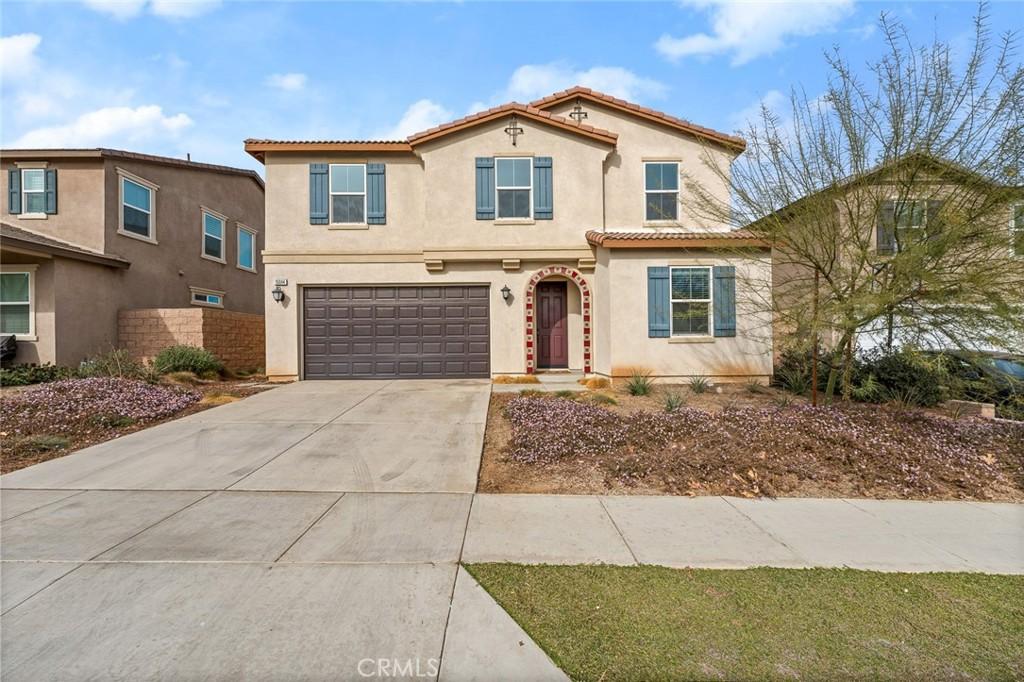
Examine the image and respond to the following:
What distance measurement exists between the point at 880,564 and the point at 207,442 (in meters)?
8.09

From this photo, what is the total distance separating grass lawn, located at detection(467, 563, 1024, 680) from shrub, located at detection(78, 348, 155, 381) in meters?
11.1

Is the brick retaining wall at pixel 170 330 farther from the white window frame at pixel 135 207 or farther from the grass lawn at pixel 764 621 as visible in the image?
the grass lawn at pixel 764 621

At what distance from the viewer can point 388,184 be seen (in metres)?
12.5

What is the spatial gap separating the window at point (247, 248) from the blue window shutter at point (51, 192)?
5.87m

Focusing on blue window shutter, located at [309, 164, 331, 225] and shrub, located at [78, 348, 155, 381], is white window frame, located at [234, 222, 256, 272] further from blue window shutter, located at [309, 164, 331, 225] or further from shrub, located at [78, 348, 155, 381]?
blue window shutter, located at [309, 164, 331, 225]

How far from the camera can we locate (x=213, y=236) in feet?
57.0

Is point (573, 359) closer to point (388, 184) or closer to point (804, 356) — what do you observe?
point (804, 356)

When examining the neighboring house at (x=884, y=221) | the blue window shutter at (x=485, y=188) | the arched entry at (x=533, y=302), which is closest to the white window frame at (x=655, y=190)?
the arched entry at (x=533, y=302)

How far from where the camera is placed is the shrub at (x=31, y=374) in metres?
10.4

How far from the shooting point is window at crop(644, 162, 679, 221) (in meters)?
12.3

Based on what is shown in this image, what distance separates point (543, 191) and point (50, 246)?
40.8ft

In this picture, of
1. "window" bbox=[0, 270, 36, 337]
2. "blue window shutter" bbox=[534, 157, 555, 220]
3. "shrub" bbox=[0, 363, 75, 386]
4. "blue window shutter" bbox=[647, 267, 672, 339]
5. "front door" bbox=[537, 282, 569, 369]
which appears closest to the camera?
"shrub" bbox=[0, 363, 75, 386]

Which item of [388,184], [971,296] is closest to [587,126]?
[388,184]

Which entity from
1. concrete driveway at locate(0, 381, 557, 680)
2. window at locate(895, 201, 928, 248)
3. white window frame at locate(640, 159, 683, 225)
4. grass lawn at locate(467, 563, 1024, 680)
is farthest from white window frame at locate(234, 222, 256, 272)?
window at locate(895, 201, 928, 248)
